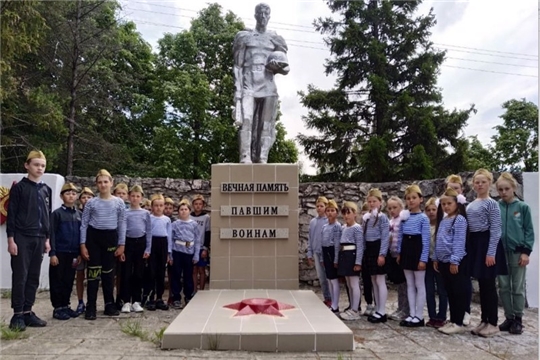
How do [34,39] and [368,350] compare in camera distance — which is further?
[34,39]

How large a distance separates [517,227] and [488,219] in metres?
0.36

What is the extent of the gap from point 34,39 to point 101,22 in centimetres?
593

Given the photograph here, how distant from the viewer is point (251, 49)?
6438mm

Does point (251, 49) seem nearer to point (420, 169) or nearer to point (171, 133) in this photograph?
point (420, 169)

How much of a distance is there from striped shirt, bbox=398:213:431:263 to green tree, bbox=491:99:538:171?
1958cm

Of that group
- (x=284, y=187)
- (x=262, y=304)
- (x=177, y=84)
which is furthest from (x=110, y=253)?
(x=177, y=84)

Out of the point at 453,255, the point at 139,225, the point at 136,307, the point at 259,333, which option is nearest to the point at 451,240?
the point at 453,255

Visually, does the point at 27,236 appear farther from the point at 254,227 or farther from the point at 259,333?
the point at 254,227

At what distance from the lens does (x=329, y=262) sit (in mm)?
5277

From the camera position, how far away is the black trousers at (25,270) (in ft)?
13.7

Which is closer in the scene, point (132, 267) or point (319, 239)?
point (132, 267)

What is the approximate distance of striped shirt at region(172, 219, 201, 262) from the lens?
18.6 feet

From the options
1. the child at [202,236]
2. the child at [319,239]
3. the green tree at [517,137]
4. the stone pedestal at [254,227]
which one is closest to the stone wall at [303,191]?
the child at [202,236]

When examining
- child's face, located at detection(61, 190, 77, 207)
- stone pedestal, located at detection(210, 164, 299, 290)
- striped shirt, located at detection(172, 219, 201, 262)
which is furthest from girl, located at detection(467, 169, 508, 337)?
child's face, located at detection(61, 190, 77, 207)
